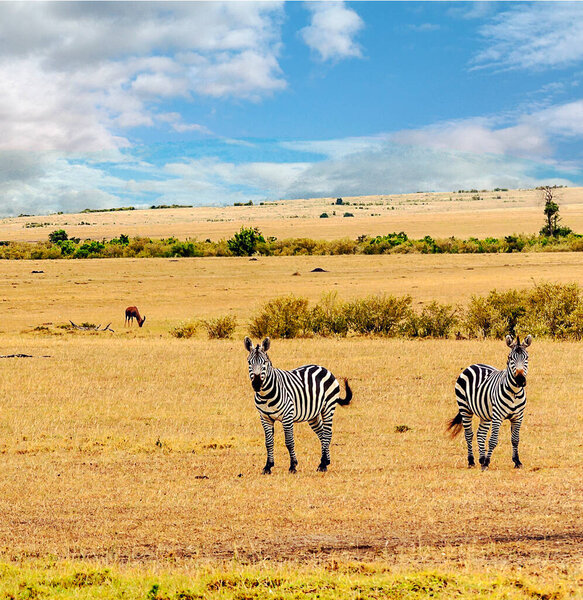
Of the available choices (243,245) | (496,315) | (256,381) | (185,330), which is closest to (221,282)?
(185,330)

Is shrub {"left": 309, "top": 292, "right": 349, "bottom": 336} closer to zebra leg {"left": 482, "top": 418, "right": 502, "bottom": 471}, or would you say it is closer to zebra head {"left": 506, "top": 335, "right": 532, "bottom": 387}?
zebra leg {"left": 482, "top": 418, "right": 502, "bottom": 471}

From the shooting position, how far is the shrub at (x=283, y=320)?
33000 mm

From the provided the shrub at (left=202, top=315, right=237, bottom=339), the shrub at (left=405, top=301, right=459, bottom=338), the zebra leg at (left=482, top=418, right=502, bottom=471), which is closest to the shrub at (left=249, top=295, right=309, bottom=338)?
the shrub at (left=202, top=315, right=237, bottom=339)

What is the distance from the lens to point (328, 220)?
135500 mm

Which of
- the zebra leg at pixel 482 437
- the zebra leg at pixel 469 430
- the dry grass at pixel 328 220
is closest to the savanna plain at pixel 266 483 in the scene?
the zebra leg at pixel 469 430

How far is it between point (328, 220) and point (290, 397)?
409 ft

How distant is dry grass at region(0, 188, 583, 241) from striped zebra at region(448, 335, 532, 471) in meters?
88.9

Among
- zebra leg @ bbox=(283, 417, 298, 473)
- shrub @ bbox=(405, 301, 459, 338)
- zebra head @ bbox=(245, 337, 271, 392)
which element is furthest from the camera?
shrub @ bbox=(405, 301, 459, 338)

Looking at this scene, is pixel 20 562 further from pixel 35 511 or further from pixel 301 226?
pixel 301 226

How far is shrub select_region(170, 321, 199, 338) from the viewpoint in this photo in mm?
33812

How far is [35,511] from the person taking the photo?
36.4 feet

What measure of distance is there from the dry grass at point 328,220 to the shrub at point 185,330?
68.9m

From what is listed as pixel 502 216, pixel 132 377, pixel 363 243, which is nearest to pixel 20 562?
pixel 132 377

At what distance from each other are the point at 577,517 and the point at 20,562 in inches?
275
